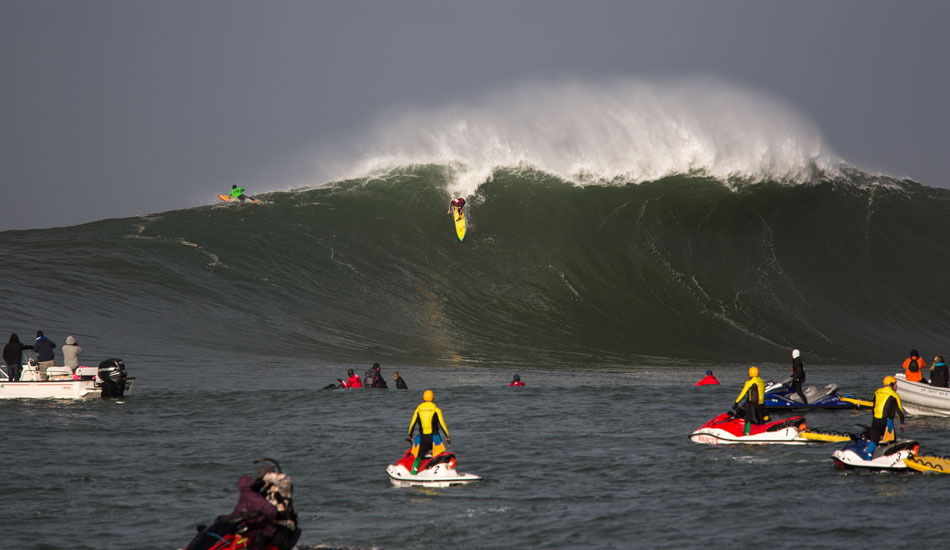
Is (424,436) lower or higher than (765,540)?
higher

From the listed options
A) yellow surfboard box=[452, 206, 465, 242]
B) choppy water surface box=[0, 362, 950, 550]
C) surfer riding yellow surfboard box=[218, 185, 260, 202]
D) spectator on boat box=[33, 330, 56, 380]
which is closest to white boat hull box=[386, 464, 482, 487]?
choppy water surface box=[0, 362, 950, 550]

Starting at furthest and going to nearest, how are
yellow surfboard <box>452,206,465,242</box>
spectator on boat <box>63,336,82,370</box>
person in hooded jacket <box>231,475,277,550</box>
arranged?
yellow surfboard <box>452,206,465,242</box> → spectator on boat <box>63,336,82,370</box> → person in hooded jacket <box>231,475,277,550</box>

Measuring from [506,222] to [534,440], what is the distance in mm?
26784

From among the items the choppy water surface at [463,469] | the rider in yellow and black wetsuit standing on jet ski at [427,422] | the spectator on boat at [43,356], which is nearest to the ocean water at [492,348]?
the choppy water surface at [463,469]

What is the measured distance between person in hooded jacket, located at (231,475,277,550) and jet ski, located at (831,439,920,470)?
8987 millimetres

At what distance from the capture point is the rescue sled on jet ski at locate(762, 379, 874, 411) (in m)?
19.9

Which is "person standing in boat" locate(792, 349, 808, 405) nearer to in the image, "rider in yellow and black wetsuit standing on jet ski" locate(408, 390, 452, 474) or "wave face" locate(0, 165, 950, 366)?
"wave face" locate(0, 165, 950, 366)

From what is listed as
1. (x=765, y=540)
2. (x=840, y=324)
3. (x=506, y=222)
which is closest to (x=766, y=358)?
(x=840, y=324)

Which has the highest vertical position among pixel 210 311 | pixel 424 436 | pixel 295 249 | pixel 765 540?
pixel 295 249

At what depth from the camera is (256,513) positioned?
8.29m

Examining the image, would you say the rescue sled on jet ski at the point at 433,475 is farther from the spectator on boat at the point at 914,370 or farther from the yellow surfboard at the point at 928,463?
the spectator on boat at the point at 914,370

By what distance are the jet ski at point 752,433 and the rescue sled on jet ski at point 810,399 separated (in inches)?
155

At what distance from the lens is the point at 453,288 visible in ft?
119

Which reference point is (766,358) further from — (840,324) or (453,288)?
(453,288)
